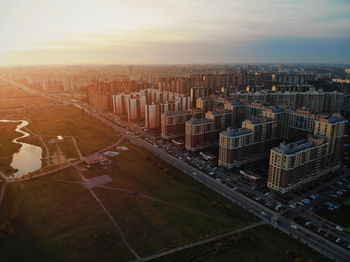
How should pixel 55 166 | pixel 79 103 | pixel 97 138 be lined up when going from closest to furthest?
pixel 55 166 → pixel 97 138 → pixel 79 103

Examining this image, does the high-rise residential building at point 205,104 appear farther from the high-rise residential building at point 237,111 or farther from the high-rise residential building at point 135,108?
the high-rise residential building at point 135,108

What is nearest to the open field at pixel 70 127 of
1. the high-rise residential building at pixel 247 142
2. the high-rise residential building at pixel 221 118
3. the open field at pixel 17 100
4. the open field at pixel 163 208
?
the open field at pixel 163 208

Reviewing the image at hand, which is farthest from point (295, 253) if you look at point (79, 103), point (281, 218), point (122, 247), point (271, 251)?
point (79, 103)

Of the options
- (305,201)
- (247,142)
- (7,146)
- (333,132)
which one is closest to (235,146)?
(247,142)

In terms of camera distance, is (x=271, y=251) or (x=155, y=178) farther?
(x=155, y=178)

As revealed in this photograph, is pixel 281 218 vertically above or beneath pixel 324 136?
beneath

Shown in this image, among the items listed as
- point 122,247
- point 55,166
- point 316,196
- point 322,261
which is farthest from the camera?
point 55,166

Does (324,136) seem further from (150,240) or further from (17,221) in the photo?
(17,221)

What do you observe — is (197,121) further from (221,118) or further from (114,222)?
(114,222)
